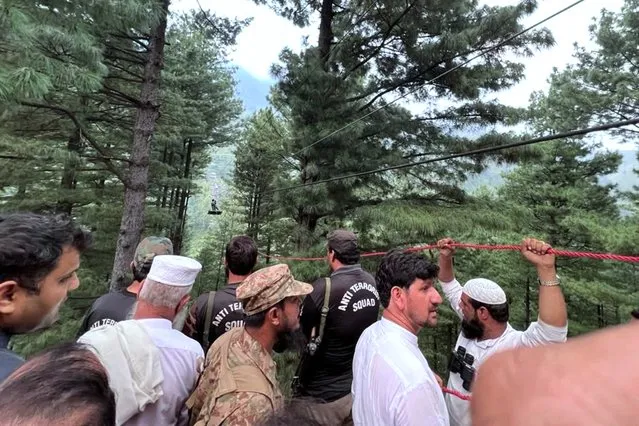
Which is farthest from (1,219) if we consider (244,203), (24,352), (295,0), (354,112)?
(244,203)

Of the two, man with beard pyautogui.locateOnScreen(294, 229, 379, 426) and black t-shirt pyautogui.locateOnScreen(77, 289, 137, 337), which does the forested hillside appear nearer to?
black t-shirt pyautogui.locateOnScreen(77, 289, 137, 337)

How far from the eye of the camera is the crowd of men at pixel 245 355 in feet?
1.42

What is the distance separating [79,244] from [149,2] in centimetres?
550

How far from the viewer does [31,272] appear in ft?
4.76

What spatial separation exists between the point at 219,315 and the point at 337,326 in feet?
3.15

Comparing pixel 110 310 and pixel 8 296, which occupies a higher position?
→ pixel 8 296

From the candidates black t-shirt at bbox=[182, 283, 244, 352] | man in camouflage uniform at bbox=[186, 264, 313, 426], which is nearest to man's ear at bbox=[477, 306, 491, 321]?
man in camouflage uniform at bbox=[186, 264, 313, 426]

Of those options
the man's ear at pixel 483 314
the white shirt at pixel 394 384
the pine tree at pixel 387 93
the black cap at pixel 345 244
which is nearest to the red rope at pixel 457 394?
the man's ear at pixel 483 314

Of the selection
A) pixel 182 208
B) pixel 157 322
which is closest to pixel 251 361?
pixel 157 322

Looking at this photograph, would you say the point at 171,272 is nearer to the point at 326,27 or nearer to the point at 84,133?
the point at 84,133

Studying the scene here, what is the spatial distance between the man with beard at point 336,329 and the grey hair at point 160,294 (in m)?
1.30

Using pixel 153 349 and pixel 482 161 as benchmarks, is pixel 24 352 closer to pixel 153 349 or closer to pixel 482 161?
pixel 153 349

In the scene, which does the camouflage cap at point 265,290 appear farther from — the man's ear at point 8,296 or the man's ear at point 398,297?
the man's ear at point 8,296

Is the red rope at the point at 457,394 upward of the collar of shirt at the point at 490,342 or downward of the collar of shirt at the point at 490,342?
downward
